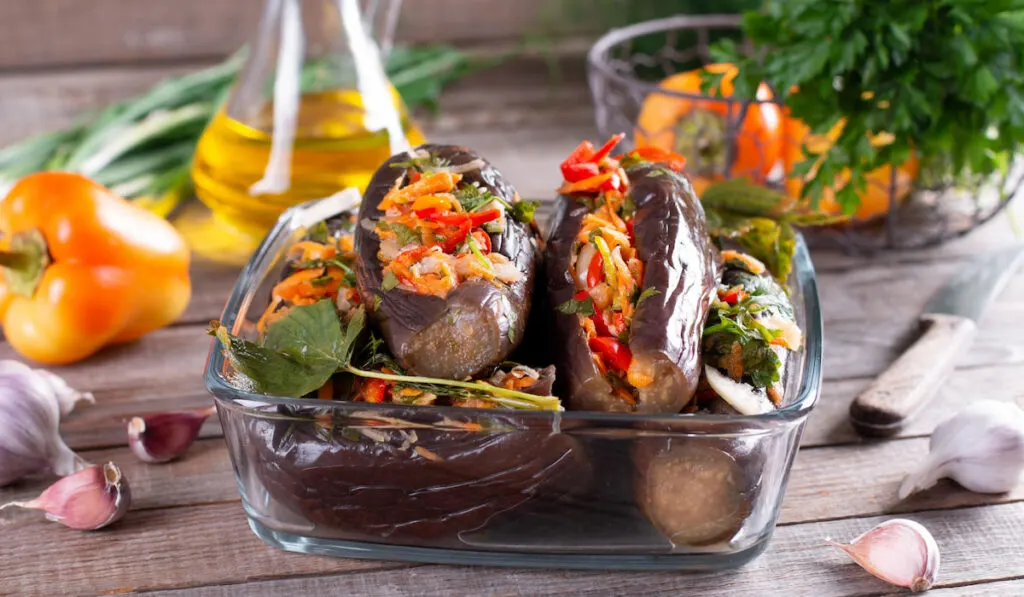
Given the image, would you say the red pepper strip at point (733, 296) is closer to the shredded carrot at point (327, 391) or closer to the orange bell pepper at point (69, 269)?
the shredded carrot at point (327, 391)

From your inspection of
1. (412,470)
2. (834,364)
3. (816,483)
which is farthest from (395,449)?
(834,364)

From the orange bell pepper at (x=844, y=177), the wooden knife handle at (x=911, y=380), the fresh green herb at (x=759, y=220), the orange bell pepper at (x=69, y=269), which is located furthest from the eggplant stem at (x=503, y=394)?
the orange bell pepper at (x=844, y=177)

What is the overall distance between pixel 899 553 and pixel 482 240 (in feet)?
2.15

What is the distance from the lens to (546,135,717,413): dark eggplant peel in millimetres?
1165

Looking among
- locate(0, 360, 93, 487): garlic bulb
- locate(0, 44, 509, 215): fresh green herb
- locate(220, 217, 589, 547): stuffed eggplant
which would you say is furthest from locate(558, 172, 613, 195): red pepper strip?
locate(0, 44, 509, 215): fresh green herb

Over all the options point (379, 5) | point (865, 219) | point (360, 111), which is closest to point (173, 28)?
point (379, 5)

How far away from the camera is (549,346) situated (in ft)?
4.08

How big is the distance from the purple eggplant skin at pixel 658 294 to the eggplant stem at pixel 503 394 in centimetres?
7

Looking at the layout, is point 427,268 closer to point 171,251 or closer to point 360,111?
point 171,251

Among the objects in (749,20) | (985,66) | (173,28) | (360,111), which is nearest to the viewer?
(985,66)

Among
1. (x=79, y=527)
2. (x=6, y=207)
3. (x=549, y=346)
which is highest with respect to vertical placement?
(x=549, y=346)

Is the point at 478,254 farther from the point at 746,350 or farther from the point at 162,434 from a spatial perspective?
the point at 162,434

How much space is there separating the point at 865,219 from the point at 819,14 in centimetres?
59

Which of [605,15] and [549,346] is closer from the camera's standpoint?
[549,346]
